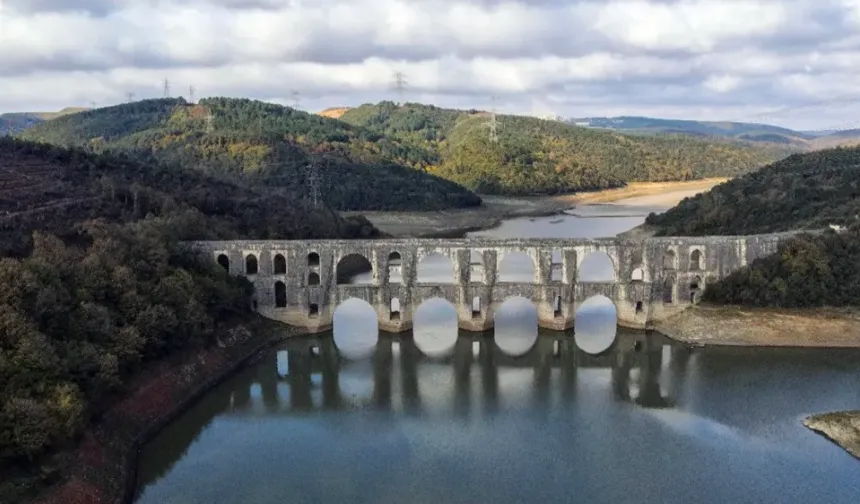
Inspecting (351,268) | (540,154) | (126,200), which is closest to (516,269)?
(351,268)

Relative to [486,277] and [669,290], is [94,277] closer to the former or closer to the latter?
[486,277]

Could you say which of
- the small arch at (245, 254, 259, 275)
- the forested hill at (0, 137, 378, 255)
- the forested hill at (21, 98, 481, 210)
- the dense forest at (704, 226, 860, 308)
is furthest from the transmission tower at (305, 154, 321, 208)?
the dense forest at (704, 226, 860, 308)

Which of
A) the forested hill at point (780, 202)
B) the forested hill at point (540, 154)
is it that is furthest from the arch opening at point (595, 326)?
the forested hill at point (540, 154)

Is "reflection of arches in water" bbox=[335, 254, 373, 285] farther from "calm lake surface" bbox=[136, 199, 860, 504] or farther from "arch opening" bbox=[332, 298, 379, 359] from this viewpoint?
"calm lake surface" bbox=[136, 199, 860, 504]

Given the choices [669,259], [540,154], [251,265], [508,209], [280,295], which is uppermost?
[540,154]

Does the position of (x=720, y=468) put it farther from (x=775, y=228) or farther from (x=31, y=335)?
(x=775, y=228)

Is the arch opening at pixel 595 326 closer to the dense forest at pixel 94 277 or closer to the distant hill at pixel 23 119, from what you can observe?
the dense forest at pixel 94 277
